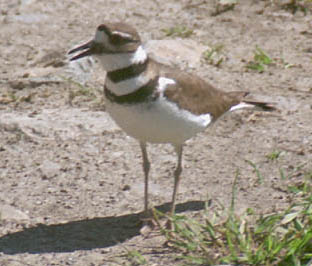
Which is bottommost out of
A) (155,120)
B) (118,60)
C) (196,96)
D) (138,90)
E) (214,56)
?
(214,56)

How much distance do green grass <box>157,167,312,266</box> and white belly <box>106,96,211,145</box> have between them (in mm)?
488

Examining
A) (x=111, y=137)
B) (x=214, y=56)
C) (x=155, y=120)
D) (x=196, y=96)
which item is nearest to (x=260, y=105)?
(x=196, y=96)

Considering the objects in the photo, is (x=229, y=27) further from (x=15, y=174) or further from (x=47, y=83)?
(x=15, y=174)

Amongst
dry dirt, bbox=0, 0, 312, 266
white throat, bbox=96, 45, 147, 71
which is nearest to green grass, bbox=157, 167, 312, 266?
dry dirt, bbox=0, 0, 312, 266

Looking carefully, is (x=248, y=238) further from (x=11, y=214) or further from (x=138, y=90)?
(x=11, y=214)

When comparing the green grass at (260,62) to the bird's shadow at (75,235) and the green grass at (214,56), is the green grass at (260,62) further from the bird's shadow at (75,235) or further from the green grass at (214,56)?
the bird's shadow at (75,235)

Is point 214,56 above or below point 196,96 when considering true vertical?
below

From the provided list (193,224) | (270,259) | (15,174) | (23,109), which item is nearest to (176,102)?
(193,224)

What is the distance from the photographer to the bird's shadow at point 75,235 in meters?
5.07

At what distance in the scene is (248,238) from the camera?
186 inches

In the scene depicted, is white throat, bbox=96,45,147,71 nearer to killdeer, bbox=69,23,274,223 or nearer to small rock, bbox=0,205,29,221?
killdeer, bbox=69,23,274,223

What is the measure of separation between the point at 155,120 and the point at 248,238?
2.78 ft

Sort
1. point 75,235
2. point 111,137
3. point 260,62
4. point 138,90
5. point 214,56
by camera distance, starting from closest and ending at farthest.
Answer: point 138,90, point 75,235, point 111,137, point 260,62, point 214,56

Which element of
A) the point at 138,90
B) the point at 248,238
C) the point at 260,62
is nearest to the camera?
the point at 248,238
